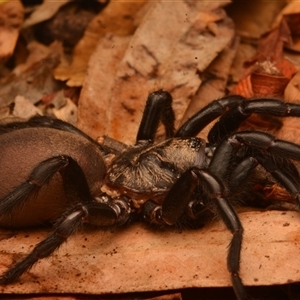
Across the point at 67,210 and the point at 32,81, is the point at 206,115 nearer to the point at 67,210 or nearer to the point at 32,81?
the point at 67,210

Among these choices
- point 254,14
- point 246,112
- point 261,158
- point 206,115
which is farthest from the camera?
point 254,14

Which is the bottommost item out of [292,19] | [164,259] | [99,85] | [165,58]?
[164,259]

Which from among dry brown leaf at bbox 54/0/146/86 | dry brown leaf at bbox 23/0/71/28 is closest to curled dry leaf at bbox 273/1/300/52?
dry brown leaf at bbox 54/0/146/86

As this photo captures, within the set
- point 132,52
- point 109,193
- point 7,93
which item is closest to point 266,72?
point 132,52

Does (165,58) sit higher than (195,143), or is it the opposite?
(165,58)

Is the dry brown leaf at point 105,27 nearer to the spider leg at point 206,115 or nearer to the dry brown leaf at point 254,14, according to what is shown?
the dry brown leaf at point 254,14

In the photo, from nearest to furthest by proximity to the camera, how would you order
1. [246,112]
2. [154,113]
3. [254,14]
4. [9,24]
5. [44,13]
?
[246,112]
[154,113]
[9,24]
[254,14]
[44,13]

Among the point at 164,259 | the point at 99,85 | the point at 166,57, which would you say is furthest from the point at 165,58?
the point at 164,259
